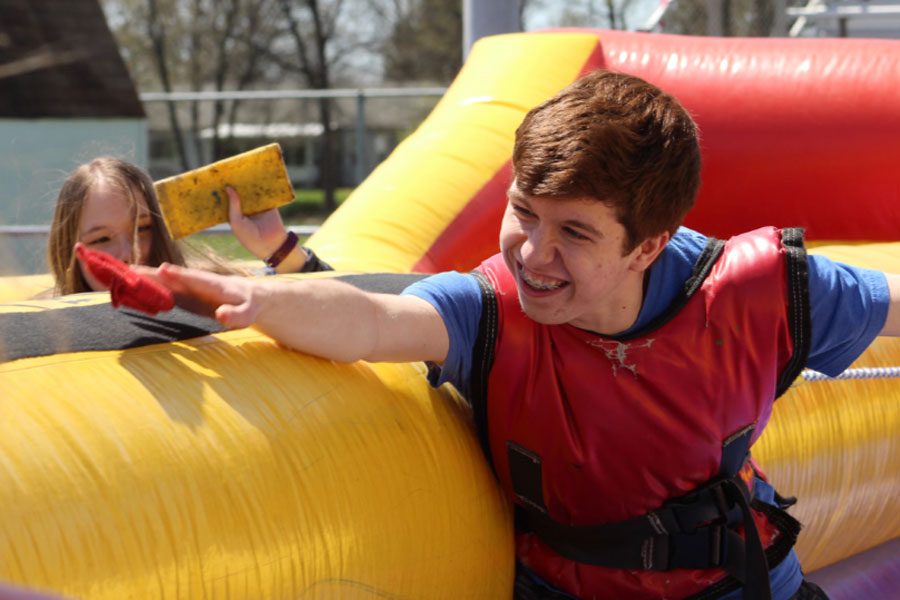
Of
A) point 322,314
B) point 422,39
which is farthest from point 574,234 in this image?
point 422,39

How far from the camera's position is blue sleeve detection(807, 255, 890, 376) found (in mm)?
1504

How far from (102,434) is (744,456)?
2.71 ft

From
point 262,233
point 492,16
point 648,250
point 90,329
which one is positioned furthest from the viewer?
point 492,16

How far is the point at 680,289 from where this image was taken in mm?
1492

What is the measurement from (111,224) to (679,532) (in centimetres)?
99

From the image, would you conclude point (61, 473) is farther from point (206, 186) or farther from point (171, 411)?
point (206, 186)

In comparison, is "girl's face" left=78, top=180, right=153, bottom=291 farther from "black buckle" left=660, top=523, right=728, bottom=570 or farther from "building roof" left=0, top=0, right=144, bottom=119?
"building roof" left=0, top=0, right=144, bottom=119

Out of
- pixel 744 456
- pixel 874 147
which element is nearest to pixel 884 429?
pixel 744 456

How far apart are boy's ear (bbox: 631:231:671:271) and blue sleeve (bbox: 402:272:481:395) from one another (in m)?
0.19

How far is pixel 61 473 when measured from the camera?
3.56 ft

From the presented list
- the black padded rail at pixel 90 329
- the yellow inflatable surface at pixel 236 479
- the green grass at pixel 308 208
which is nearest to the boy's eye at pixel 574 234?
the yellow inflatable surface at pixel 236 479

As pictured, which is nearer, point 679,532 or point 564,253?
point 564,253

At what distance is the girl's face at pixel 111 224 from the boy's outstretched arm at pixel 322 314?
57cm

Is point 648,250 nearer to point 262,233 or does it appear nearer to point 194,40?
point 262,233
